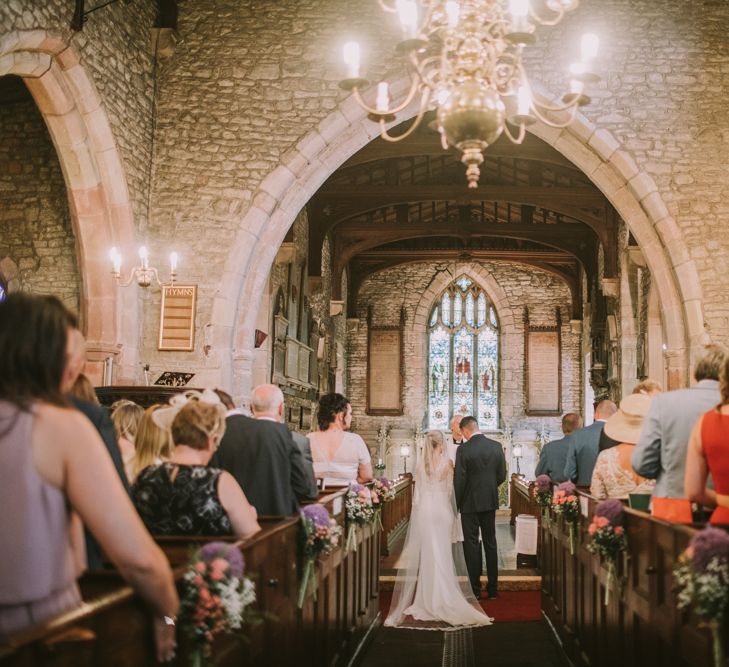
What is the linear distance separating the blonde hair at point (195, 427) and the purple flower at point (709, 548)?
1444 mm

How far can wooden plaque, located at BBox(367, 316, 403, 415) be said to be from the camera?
19.3 m

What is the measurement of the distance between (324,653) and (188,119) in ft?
19.4

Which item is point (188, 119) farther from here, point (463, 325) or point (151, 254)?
point (463, 325)

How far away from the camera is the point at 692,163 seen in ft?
27.6

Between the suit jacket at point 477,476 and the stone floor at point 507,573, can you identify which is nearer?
the suit jacket at point 477,476

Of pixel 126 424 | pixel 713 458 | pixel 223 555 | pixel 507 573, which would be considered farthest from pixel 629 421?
pixel 507 573

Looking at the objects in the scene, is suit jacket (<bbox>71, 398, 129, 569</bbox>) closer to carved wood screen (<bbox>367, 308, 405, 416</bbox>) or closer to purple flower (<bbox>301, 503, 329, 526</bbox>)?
purple flower (<bbox>301, 503, 329, 526</bbox>)

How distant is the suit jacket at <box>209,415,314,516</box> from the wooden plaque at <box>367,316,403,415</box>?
15437mm

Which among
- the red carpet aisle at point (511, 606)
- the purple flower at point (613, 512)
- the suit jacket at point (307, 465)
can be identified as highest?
the suit jacket at point (307, 465)

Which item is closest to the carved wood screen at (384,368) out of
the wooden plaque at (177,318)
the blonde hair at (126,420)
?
the wooden plaque at (177,318)

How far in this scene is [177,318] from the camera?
26.7 ft

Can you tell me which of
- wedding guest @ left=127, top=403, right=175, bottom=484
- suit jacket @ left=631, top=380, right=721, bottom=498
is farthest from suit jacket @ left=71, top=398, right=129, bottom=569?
suit jacket @ left=631, top=380, right=721, bottom=498

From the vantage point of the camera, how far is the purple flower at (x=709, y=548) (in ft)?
7.20

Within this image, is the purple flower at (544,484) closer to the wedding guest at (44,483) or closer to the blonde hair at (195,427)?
the blonde hair at (195,427)
